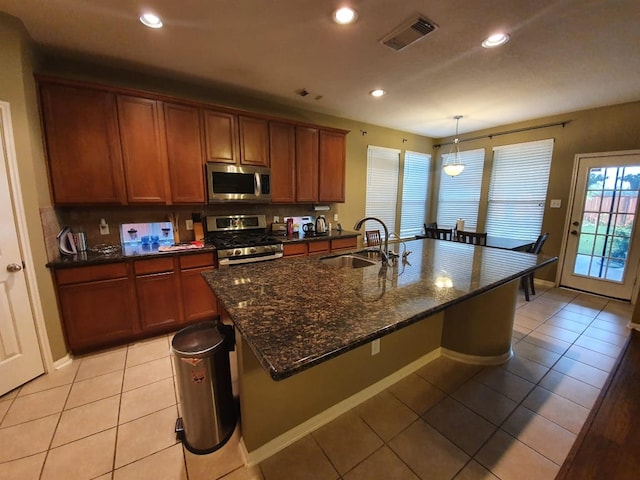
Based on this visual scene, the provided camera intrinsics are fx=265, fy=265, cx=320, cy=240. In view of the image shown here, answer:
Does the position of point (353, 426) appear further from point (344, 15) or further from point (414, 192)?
point (414, 192)

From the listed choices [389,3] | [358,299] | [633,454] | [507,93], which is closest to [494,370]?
[633,454]

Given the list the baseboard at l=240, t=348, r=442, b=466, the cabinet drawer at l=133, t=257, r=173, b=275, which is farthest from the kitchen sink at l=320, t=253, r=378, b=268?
the cabinet drawer at l=133, t=257, r=173, b=275

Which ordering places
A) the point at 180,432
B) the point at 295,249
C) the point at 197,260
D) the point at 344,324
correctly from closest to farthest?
the point at 344,324 < the point at 180,432 < the point at 197,260 < the point at 295,249

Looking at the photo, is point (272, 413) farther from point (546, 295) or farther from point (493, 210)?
point (493, 210)

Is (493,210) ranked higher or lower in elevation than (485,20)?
lower

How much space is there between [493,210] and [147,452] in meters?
5.72

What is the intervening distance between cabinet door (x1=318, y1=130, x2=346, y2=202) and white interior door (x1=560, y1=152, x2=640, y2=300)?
3.49 meters

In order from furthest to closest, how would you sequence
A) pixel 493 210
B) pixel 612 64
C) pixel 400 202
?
pixel 400 202
pixel 493 210
pixel 612 64

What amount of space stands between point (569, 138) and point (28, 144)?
6.34 m

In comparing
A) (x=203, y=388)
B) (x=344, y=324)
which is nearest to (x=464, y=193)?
(x=344, y=324)

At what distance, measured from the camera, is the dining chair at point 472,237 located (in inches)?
147

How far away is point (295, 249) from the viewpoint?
3467 millimetres

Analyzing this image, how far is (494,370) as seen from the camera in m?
2.27

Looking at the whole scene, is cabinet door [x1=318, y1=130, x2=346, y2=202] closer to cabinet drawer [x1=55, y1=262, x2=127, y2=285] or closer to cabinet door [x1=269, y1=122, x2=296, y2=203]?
Answer: cabinet door [x1=269, y1=122, x2=296, y2=203]
